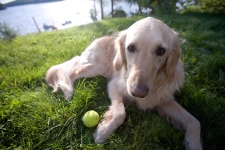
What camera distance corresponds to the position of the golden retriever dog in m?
1.62

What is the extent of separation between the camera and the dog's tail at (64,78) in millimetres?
2391

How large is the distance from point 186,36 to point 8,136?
15.7 ft

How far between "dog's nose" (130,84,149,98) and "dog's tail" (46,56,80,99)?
1.13m

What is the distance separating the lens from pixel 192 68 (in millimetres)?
2951

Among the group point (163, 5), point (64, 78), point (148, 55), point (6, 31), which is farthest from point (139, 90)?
point (163, 5)

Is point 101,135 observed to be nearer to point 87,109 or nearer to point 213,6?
point 87,109

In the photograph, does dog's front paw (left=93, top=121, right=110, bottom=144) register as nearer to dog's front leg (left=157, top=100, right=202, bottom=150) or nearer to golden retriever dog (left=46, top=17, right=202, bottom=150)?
golden retriever dog (left=46, top=17, right=202, bottom=150)

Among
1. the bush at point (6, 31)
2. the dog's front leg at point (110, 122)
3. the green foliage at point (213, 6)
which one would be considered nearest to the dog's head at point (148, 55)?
the dog's front leg at point (110, 122)

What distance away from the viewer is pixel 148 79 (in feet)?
5.24

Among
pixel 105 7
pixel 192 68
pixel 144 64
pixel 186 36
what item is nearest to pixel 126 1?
pixel 105 7

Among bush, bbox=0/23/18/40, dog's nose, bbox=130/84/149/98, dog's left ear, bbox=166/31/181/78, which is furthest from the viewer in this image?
bush, bbox=0/23/18/40

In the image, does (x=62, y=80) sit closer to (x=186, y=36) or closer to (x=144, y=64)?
(x=144, y=64)

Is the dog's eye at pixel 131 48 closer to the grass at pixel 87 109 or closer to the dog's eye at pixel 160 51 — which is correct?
the dog's eye at pixel 160 51

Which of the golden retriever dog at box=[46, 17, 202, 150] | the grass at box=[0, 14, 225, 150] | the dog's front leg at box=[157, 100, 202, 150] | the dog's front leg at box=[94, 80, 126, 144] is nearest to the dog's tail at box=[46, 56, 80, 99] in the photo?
the golden retriever dog at box=[46, 17, 202, 150]
